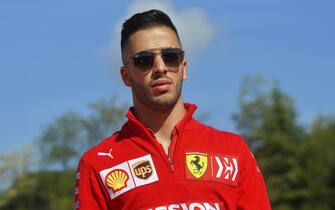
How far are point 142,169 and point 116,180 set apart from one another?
0.58 feet

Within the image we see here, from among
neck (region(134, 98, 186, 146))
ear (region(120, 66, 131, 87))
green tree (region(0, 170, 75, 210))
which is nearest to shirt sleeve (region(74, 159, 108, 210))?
neck (region(134, 98, 186, 146))

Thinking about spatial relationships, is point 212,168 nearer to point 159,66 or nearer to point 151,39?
point 159,66

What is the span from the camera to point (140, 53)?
5754 mm

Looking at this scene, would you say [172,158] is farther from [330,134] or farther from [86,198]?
[330,134]

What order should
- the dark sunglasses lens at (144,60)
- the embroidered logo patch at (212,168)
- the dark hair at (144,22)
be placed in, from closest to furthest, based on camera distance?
the embroidered logo patch at (212,168), the dark sunglasses lens at (144,60), the dark hair at (144,22)

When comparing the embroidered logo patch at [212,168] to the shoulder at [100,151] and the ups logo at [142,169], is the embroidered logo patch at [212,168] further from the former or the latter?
the shoulder at [100,151]

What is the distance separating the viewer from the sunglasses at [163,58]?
18.8 feet

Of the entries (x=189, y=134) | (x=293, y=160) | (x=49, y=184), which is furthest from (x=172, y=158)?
(x=49, y=184)

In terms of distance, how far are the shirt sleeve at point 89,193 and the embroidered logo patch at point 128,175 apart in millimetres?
63

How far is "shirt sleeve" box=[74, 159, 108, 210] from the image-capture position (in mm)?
5664

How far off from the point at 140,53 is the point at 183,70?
0.31 metres

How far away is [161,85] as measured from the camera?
18.6 feet

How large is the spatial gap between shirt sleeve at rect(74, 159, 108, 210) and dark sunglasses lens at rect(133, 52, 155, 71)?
0.73 metres

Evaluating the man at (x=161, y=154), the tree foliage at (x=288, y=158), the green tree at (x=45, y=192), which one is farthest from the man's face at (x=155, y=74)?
the green tree at (x=45, y=192)
